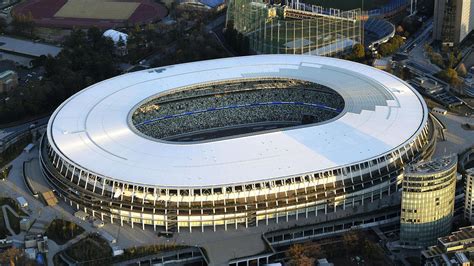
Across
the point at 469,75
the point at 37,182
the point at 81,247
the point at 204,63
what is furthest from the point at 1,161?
the point at 469,75

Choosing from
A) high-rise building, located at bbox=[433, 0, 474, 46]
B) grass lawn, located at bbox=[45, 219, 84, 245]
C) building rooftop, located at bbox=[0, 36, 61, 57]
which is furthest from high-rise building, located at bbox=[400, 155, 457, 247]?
building rooftop, located at bbox=[0, 36, 61, 57]

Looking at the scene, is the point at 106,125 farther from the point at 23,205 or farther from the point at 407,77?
the point at 407,77

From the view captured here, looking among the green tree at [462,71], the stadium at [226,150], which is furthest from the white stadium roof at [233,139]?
the green tree at [462,71]

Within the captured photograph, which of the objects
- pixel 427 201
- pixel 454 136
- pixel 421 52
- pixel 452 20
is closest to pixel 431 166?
pixel 427 201

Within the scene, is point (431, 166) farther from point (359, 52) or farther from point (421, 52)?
point (421, 52)

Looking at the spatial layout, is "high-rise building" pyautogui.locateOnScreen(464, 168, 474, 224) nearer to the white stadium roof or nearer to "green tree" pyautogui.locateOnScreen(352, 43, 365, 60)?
the white stadium roof

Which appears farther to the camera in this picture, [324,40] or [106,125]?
[324,40]
